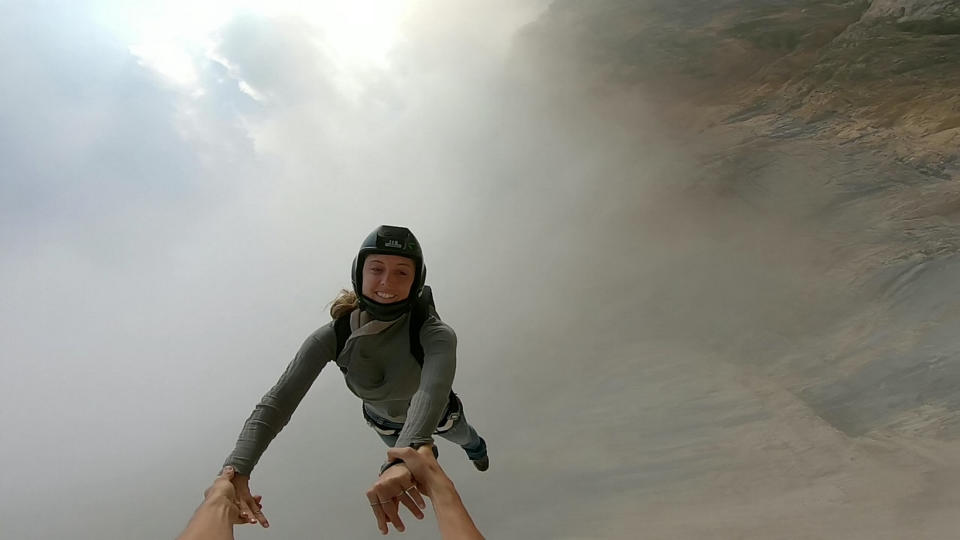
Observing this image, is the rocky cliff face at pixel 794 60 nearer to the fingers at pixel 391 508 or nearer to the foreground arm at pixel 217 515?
the fingers at pixel 391 508

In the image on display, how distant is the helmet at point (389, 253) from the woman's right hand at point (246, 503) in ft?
1.57

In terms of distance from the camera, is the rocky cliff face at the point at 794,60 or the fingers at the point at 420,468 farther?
the rocky cliff face at the point at 794,60

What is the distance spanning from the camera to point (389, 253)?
1502mm

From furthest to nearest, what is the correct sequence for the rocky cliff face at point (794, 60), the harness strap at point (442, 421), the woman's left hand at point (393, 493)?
the rocky cliff face at point (794, 60)
the harness strap at point (442, 421)
the woman's left hand at point (393, 493)

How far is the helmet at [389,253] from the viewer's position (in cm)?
150

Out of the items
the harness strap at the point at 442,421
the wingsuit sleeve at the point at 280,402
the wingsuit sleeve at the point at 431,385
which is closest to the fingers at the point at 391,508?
the wingsuit sleeve at the point at 431,385

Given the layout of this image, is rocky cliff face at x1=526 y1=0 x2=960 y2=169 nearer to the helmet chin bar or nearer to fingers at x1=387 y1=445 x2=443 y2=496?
the helmet chin bar

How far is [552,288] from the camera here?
15.0 feet

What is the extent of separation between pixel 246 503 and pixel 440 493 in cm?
47

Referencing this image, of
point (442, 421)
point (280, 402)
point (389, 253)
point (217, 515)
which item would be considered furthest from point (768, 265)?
point (217, 515)

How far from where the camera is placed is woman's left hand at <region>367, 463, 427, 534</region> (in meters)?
1.12

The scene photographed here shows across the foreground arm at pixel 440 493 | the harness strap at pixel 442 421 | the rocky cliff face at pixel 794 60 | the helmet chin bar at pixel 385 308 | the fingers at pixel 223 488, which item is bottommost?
the foreground arm at pixel 440 493

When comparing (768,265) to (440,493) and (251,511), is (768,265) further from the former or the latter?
(251,511)


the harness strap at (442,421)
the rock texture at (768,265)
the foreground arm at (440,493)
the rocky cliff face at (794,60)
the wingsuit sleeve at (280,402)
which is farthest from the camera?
the rocky cliff face at (794,60)
